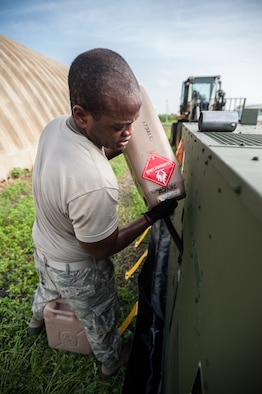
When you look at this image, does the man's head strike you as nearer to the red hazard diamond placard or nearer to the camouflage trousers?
the red hazard diamond placard

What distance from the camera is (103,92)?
92 centimetres

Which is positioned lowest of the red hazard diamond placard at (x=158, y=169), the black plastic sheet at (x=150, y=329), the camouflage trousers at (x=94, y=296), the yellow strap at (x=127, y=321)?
the yellow strap at (x=127, y=321)

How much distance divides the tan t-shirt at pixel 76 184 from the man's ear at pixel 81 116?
0.17 ft

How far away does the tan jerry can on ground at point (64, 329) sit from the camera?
1.81 metres

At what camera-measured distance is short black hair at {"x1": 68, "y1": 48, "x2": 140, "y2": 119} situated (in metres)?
0.92

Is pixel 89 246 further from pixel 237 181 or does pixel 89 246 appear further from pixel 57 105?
pixel 57 105

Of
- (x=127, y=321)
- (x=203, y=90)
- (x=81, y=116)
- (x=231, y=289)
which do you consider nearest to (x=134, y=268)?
(x=127, y=321)

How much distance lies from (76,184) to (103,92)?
0.38 meters

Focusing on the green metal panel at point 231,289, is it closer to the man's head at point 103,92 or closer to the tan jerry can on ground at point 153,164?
the man's head at point 103,92

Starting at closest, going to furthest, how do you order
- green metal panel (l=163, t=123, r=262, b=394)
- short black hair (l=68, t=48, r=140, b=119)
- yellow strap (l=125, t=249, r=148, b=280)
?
green metal panel (l=163, t=123, r=262, b=394), short black hair (l=68, t=48, r=140, b=119), yellow strap (l=125, t=249, r=148, b=280)

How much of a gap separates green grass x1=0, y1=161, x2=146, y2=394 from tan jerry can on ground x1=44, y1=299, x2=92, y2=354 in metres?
0.09

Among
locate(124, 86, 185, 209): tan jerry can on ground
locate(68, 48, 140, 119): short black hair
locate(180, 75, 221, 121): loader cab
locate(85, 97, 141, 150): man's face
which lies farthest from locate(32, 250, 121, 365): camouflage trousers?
locate(180, 75, 221, 121): loader cab

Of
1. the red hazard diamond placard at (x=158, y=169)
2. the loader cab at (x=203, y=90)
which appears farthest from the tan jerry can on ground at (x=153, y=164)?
the loader cab at (x=203, y=90)

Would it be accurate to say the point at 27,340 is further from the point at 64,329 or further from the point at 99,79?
the point at 99,79
